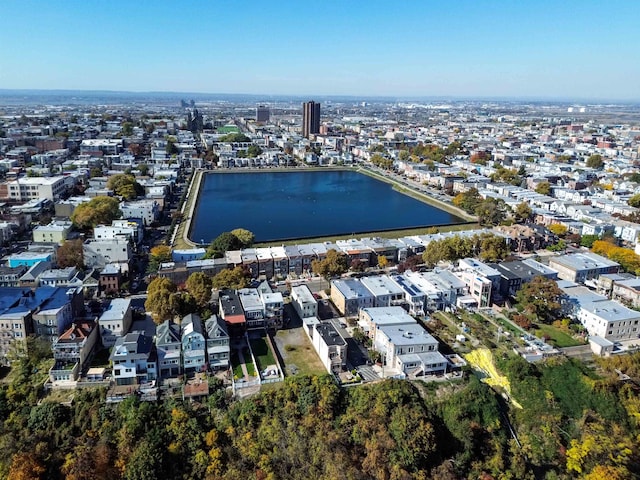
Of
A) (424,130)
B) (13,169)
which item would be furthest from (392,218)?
(424,130)

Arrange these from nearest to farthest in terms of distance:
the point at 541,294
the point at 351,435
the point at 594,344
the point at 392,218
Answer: the point at 351,435
the point at 594,344
the point at 541,294
the point at 392,218

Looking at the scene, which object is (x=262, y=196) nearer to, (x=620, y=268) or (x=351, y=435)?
(x=620, y=268)

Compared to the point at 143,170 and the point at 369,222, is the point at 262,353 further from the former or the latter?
the point at 143,170

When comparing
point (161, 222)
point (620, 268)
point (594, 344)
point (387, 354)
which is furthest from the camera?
point (161, 222)

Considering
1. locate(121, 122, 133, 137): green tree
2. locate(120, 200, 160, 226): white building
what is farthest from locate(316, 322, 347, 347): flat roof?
locate(121, 122, 133, 137): green tree

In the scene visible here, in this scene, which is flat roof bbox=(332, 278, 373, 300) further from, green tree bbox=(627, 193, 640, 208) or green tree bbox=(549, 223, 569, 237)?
green tree bbox=(627, 193, 640, 208)

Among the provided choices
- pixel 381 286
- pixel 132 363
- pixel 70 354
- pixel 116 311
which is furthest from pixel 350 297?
pixel 70 354

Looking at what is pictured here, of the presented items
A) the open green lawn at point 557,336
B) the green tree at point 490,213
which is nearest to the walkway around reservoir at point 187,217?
the open green lawn at point 557,336
